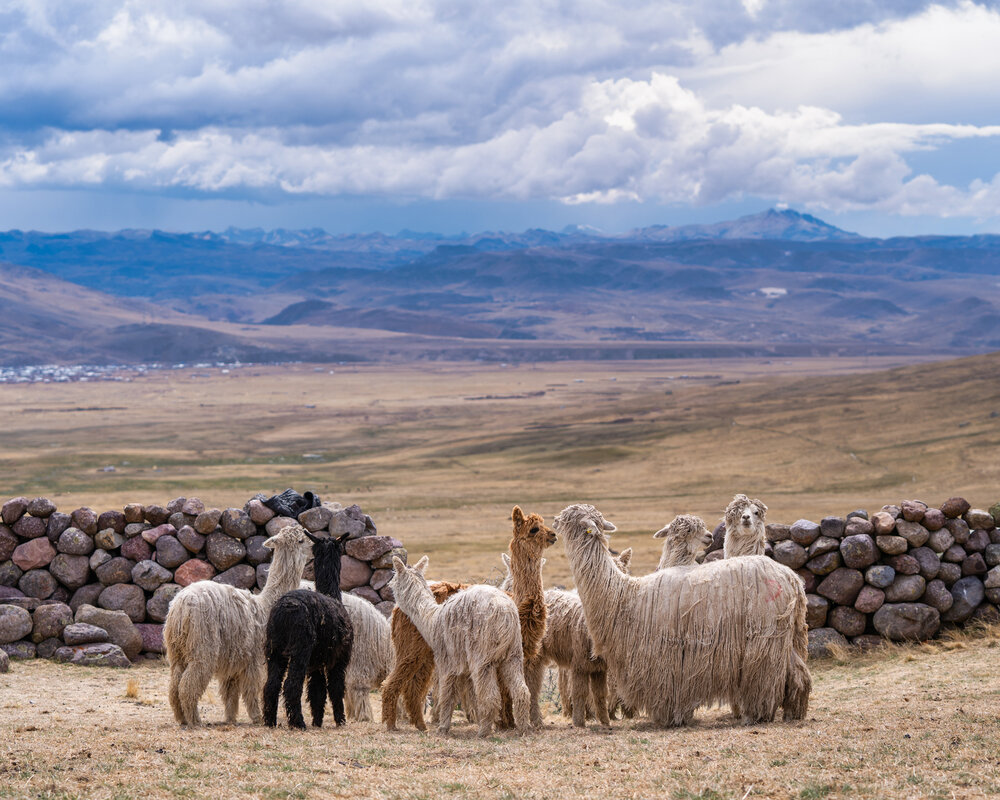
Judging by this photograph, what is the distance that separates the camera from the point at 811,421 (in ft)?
223

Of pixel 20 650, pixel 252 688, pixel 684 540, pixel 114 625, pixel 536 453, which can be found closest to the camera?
pixel 252 688

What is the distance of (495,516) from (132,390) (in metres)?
121

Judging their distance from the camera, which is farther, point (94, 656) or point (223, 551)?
point (223, 551)

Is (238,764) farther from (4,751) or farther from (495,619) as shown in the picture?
(495,619)

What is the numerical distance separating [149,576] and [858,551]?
10460mm

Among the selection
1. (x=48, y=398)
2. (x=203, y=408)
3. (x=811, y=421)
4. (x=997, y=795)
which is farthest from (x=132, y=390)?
(x=997, y=795)

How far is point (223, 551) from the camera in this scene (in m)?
16.0

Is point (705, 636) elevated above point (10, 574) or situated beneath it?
elevated above

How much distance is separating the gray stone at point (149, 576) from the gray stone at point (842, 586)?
9763 millimetres

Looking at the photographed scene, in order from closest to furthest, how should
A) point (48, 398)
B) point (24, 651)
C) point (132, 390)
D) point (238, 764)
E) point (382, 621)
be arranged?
point (238, 764) → point (382, 621) → point (24, 651) → point (48, 398) → point (132, 390)

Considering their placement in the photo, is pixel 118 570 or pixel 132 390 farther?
pixel 132 390

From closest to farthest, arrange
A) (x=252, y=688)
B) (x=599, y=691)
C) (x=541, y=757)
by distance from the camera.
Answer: (x=541, y=757)
(x=252, y=688)
(x=599, y=691)

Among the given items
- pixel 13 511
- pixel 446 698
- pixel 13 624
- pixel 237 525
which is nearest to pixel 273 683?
pixel 446 698

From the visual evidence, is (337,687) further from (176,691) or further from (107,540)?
(107,540)
